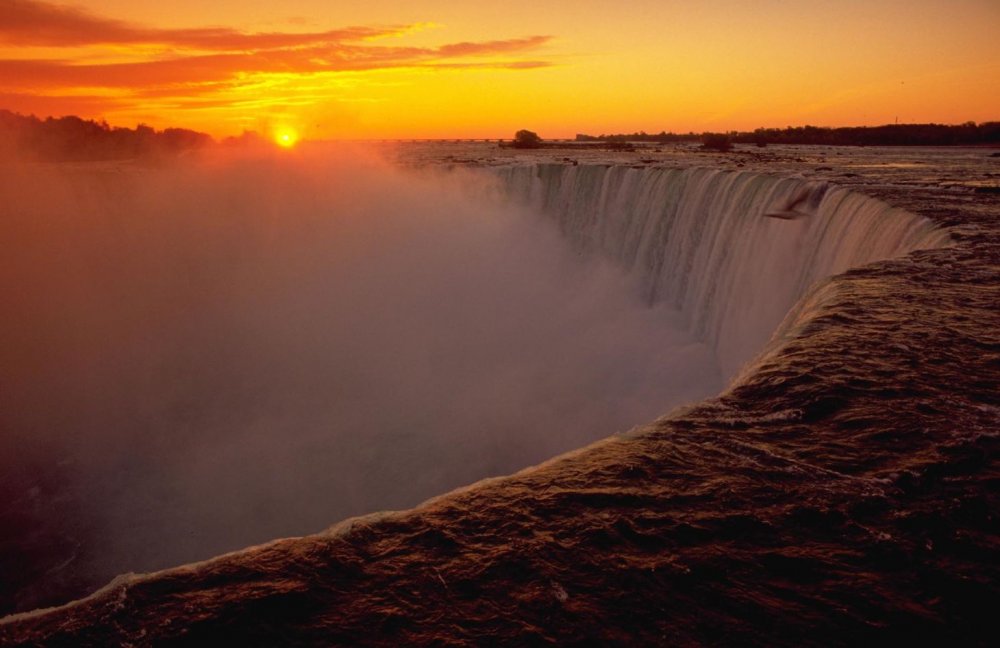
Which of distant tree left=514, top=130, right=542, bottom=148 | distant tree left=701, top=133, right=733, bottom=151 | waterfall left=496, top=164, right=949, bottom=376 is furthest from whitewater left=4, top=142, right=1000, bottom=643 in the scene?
distant tree left=514, top=130, right=542, bottom=148

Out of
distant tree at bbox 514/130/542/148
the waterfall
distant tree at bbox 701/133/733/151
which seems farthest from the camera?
distant tree at bbox 514/130/542/148

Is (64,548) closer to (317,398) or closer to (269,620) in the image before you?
(317,398)

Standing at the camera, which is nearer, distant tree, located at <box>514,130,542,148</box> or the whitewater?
the whitewater

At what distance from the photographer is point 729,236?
53.9ft

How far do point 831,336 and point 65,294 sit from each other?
28.8 metres

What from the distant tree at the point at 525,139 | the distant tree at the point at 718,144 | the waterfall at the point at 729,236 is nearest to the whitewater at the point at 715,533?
the waterfall at the point at 729,236

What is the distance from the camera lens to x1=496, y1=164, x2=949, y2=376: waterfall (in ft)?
36.4

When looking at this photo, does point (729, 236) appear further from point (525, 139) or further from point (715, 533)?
point (525, 139)

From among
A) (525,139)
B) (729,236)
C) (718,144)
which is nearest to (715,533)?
(729,236)

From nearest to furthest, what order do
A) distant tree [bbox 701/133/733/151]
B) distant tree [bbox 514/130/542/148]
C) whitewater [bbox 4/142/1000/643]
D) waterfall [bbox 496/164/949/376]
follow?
whitewater [bbox 4/142/1000/643] → waterfall [bbox 496/164/949/376] → distant tree [bbox 701/133/733/151] → distant tree [bbox 514/130/542/148]

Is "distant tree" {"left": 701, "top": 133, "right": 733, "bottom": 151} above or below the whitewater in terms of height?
above

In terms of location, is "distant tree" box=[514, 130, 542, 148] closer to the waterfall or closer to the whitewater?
the waterfall

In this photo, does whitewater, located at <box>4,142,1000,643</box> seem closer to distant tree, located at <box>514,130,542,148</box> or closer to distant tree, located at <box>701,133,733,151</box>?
distant tree, located at <box>701,133,733,151</box>

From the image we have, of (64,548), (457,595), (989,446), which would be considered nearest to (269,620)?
(457,595)
